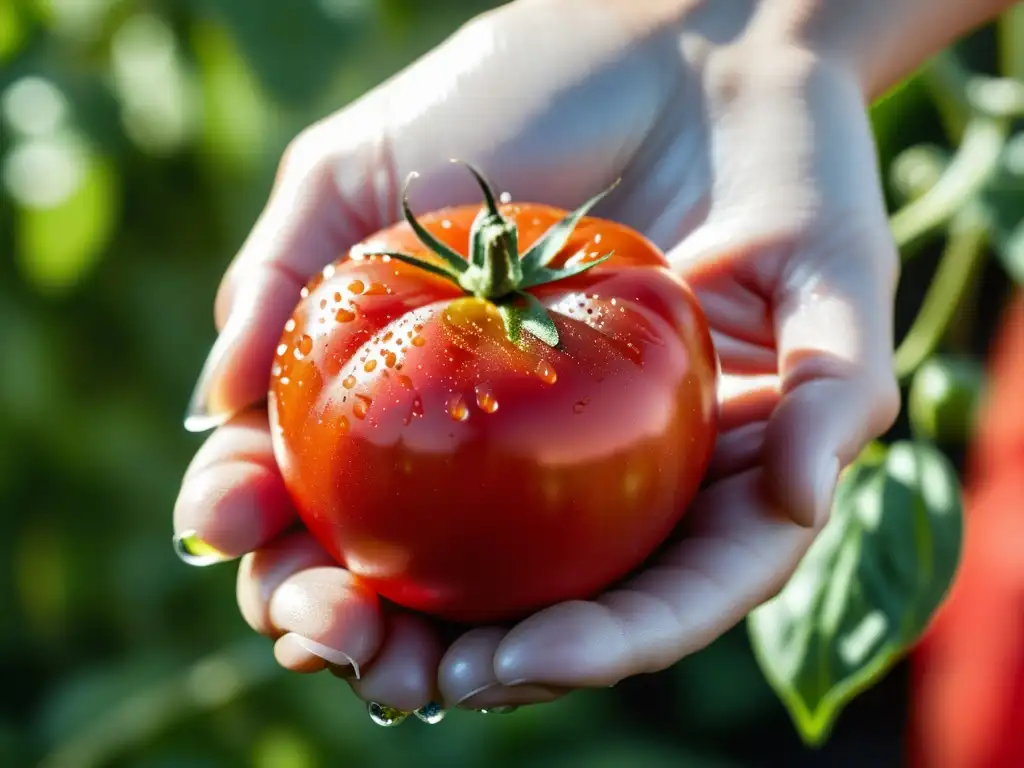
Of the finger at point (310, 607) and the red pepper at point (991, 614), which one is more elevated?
the finger at point (310, 607)

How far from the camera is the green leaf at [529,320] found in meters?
0.61

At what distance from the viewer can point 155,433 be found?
4.90ft

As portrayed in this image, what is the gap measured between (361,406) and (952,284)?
0.67 metres

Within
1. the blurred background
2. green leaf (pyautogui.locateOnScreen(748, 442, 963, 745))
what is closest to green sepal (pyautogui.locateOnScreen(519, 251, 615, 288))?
green leaf (pyautogui.locateOnScreen(748, 442, 963, 745))

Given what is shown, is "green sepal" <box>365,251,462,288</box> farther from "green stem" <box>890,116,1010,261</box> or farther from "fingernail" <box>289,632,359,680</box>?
"green stem" <box>890,116,1010,261</box>

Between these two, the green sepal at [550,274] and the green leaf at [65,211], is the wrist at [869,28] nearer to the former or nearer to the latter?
the green sepal at [550,274]

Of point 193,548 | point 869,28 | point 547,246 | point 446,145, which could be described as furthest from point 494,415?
point 869,28

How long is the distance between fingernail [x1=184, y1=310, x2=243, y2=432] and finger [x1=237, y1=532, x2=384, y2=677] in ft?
0.32

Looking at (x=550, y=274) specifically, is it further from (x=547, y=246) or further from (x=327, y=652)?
(x=327, y=652)

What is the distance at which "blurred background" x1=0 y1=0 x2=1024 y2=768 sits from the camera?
133 cm

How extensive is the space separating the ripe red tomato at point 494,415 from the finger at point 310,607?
0.02 m

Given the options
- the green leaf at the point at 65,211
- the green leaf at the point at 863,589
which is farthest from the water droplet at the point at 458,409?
the green leaf at the point at 65,211

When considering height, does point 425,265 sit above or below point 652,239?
above

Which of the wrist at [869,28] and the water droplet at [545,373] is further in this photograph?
the wrist at [869,28]
